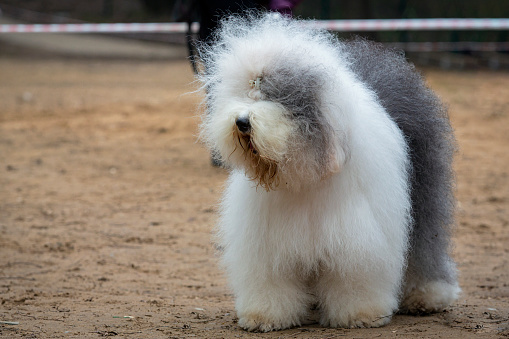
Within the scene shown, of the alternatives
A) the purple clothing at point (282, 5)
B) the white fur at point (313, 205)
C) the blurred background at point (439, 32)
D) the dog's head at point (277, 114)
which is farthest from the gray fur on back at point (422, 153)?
the blurred background at point (439, 32)

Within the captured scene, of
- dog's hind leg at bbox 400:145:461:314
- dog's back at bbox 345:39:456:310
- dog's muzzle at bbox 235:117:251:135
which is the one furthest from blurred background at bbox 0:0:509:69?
dog's muzzle at bbox 235:117:251:135

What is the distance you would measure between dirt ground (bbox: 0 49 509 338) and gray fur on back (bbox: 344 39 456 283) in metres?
0.35

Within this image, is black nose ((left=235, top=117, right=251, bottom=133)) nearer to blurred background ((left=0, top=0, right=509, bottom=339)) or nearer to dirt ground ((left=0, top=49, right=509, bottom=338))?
blurred background ((left=0, top=0, right=509, bottom=339))

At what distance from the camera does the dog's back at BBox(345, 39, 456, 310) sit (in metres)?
4.07

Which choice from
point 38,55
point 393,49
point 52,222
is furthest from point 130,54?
point 393,49

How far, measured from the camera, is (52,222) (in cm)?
642

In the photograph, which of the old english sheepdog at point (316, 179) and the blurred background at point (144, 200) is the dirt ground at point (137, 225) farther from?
the old english sheepdog at point (316, 179)

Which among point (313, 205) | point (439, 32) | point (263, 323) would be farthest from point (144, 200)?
point (439, 32)

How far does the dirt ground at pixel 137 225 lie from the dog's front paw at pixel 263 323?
0.05m

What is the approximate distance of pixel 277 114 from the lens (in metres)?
3.39

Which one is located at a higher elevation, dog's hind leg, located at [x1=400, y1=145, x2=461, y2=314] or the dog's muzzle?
the dog's muzzle

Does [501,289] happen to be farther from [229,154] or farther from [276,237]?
[229,154]

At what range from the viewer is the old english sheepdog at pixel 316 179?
3449 millimetres

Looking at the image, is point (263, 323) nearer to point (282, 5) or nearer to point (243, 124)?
point (243, 124)
